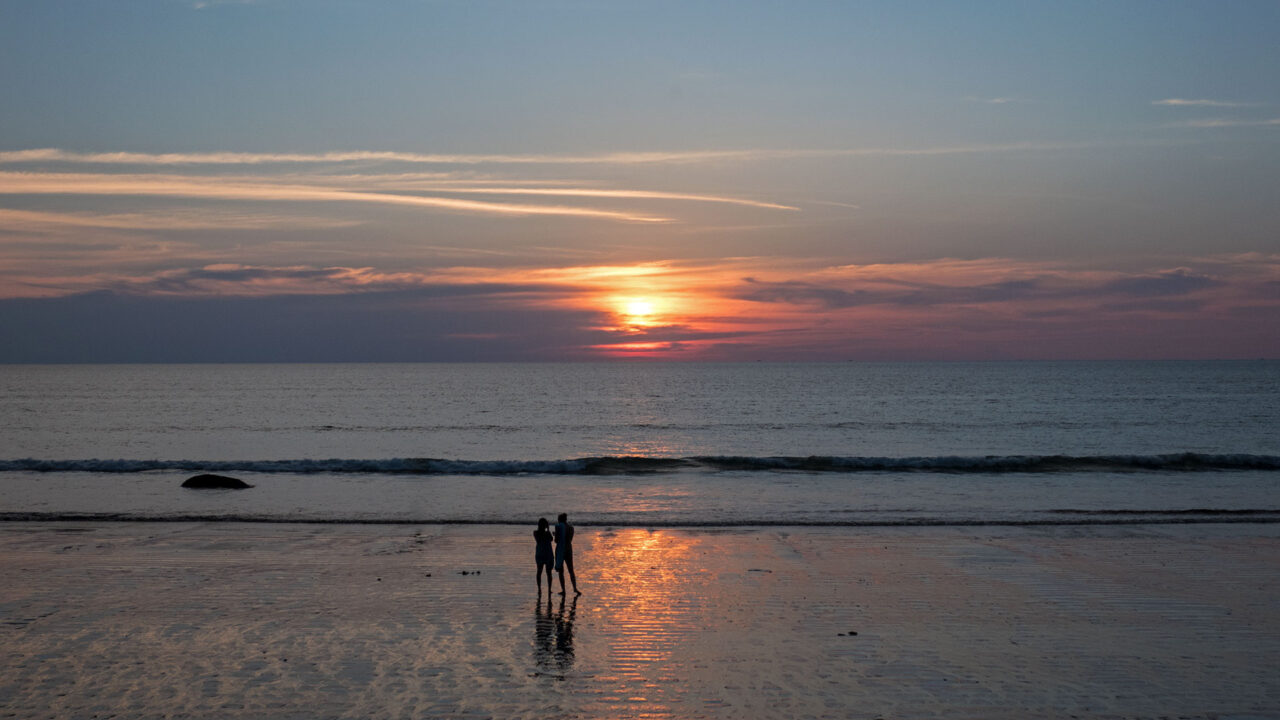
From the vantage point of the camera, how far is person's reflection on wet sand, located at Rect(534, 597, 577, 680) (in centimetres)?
1193

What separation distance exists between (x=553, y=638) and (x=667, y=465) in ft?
95.8

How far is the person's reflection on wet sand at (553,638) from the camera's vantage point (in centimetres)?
1193

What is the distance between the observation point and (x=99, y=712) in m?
10.3

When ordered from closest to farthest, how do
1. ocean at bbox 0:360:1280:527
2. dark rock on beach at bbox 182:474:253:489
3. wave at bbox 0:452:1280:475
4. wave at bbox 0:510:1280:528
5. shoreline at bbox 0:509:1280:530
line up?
1. shoreline at bbox 0:509:1280:530
2. wave at bbox 0:510:1280:528
3. ocean at bbox 0:360:1280:527
4. dark rock on beach at bbox 182:474:253:489
5. wave at bbox 0:452:1280:475

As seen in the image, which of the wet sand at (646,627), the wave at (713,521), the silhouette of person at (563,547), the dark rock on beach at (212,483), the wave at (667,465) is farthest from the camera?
the wave at (667,465)

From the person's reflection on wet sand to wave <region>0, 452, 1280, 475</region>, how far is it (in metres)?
24.2

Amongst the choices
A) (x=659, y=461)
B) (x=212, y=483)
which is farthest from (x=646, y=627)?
(x=659, y=461)

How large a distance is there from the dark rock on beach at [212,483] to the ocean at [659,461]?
0.68m

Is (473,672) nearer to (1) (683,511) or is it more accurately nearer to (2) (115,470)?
(1) (683,511)

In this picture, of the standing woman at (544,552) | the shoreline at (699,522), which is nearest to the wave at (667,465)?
the shoreline at (699,522)

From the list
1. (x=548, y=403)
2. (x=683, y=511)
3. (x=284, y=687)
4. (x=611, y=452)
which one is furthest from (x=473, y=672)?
(x=548, y=403)

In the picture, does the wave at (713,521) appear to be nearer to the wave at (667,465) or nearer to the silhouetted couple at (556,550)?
the silhouetted couple at (556,550)

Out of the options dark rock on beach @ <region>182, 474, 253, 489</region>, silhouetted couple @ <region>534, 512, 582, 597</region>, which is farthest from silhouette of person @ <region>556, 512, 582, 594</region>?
dark rock on beach @ <region>182, 474, 253, 489</region>

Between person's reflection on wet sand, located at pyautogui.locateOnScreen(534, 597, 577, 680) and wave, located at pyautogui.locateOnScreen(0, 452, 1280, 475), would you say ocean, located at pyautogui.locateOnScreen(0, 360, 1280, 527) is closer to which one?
wave, located at pyautogui.locateOnScreen(0, 452, 1280, 475)
